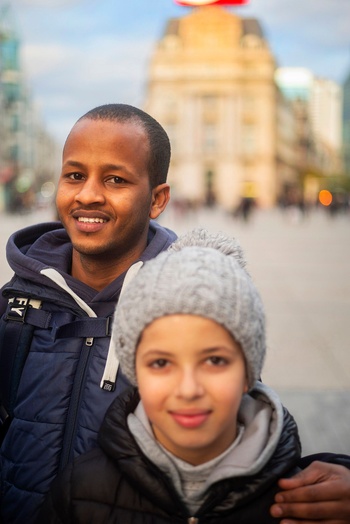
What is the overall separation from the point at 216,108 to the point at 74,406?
94693 mm

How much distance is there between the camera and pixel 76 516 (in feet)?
5.91

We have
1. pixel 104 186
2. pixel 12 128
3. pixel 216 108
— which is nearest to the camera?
pixel 104 186

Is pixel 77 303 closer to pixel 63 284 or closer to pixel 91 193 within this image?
pixel 63 284

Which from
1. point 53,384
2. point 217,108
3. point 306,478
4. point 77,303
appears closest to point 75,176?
point 77,303

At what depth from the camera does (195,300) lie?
64.4 inches

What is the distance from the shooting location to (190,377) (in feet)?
5.38

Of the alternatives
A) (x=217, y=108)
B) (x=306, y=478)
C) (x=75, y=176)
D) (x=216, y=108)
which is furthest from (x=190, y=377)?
(x=216, y=108)

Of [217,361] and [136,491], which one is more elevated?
[217,361]

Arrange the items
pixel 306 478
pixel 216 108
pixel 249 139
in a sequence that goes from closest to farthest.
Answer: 1. pixel 306 478
2. pixel 216 108
3. pixel 249 139

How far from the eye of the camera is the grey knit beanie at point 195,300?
165cm

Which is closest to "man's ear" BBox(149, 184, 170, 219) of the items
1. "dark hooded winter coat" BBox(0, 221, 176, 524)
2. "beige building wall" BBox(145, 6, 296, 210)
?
"dark hooded winter coat" BBox(0, 221, 176, 524)

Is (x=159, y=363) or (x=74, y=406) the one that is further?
(x=74, y=406)

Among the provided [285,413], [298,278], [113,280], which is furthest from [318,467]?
[298,278]

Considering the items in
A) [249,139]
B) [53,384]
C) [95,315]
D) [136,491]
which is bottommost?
[249,139]
